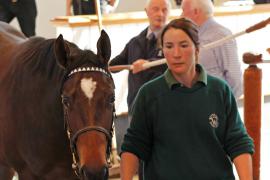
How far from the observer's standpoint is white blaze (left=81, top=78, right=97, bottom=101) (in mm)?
2422

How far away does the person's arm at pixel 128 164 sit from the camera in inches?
89.4

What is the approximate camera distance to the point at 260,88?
310 centimetres

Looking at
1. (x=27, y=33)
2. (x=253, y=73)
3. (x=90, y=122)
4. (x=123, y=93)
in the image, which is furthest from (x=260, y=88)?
(x=27, y=33)

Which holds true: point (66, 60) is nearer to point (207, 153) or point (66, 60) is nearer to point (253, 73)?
point (207, 153)

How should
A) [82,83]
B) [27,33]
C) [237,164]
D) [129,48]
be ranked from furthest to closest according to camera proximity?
[27,33] → [129,48] → [82,83] → [237,164]

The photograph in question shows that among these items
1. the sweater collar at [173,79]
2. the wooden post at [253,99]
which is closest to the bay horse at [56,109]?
the sweater collar at [173,79]

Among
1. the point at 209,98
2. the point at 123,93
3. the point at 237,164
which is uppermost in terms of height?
the point at 209,98

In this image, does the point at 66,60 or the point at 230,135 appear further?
the point at 66,60

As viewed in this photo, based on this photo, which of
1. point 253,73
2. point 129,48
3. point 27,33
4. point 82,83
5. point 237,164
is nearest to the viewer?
point 237,164

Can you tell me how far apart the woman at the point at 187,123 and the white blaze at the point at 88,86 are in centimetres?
22

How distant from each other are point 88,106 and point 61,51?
312 millimetres

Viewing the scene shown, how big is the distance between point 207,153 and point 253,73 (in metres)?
0.95

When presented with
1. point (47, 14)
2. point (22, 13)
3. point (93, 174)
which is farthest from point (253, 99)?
point (47, 14)

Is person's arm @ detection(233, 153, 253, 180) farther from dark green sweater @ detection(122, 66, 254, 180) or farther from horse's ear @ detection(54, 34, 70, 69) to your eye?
horse's ear @ detection(54, 34, 70, 69)
